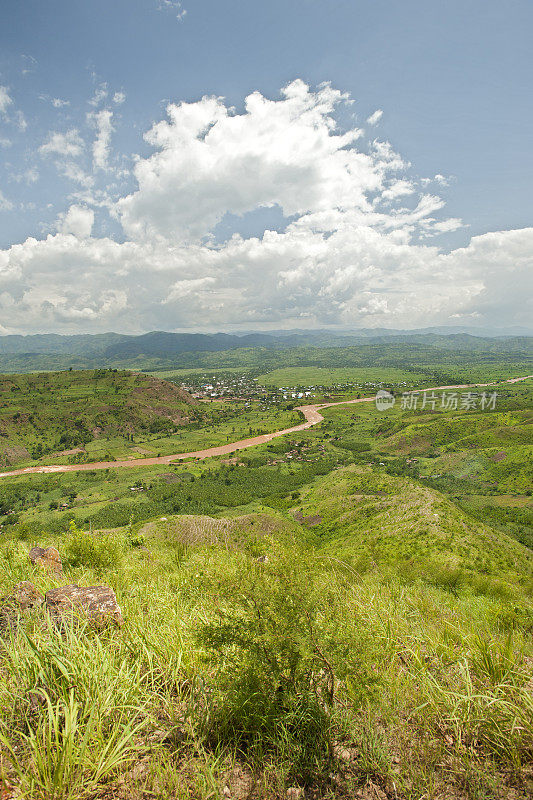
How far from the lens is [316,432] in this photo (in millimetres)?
125188

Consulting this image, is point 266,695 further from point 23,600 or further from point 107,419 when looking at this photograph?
point 107,419

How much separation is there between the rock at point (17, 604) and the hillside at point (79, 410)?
128123 mm

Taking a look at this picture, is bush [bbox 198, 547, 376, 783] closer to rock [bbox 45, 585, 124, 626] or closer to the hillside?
rock [bbox 45, 585, 124, 626]

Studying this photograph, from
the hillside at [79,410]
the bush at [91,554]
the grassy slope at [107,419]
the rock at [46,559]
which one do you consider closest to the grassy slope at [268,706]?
the rock at [46,559]

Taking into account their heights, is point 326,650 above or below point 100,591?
above

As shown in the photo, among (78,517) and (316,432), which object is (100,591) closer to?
(78,517)

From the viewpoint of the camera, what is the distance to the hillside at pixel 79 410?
11919 cm

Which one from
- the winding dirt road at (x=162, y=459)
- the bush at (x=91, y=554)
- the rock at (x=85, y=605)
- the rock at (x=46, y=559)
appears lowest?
the winding dirt road at (x=162, y=459)

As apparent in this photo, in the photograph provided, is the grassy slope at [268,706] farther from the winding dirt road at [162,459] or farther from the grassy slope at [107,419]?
the grassy slope at [107,419]

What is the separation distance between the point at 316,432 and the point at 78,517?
83672 mm

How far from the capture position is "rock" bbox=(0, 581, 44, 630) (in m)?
5.12

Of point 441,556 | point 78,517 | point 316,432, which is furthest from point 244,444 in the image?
point 441,556
